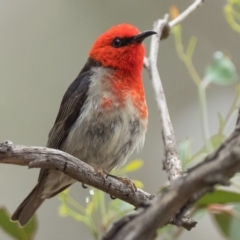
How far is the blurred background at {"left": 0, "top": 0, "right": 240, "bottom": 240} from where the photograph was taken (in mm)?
4777

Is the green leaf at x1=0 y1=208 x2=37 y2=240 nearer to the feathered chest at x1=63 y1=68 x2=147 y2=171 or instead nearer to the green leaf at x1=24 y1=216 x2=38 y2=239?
the green leaf at x1=24 y1=216 x2=38 y2=239

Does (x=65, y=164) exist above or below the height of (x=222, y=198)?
above

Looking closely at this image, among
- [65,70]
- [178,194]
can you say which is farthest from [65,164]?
[65,70]

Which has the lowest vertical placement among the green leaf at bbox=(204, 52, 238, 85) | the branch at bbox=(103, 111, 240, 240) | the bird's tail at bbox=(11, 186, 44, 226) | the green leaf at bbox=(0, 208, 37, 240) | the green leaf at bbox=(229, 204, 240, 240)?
the bird's tail at bbox=(11, 186, 44, 226)

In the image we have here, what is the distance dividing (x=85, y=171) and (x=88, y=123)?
0.55 m

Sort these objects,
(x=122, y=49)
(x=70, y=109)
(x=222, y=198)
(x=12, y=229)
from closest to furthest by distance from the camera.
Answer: (x=222, y=198) < (x=12, y=229) < (x=70, y=109) < (x=122, y=49)

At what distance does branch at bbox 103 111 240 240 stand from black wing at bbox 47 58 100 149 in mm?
1759

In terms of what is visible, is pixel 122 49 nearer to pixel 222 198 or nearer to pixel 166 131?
pixel 166 131

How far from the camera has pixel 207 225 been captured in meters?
4.54

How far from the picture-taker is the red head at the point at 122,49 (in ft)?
8.54

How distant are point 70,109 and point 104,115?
282mm

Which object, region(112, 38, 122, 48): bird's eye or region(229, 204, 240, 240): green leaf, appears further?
region(112, 38, 122, 48): bird's eye

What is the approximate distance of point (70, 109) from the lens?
A: 8.20 feet

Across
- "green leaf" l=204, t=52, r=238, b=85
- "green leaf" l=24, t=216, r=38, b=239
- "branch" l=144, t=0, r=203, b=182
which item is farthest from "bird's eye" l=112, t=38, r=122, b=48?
"green leaf" l=24, t=216, r=38, b=239
